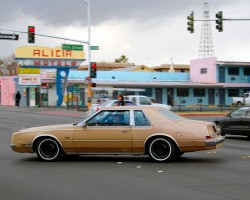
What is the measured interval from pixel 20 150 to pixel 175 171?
13.4 feet

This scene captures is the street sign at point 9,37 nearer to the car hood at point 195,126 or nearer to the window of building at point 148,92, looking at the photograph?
the car hood at point 195,126

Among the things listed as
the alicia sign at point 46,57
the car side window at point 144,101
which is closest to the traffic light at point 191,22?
the car side window at point 144,101

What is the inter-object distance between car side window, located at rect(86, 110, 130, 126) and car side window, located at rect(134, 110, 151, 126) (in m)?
0.22

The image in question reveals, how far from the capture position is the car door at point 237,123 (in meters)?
17.4

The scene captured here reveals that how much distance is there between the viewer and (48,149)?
11602mm

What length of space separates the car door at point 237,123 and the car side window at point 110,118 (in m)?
7.39

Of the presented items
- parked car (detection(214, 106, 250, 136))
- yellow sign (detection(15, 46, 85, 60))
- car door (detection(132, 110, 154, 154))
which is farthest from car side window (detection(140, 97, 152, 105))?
car door (detection(132, 110, 154, 154))

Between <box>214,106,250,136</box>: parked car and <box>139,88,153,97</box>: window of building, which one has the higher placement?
<box>139,88,153,97</box>: window of building

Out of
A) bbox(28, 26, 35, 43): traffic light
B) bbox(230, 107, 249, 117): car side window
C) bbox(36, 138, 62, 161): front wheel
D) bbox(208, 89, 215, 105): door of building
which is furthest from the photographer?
bbox(208, 89, 215, 105): door of building

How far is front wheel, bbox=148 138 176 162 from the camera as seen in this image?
36.1 ft

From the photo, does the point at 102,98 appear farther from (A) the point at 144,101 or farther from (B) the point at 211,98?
(B) the point at 211,98

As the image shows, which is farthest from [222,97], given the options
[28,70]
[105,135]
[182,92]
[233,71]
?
[105,135]

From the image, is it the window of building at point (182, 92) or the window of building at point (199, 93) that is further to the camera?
the window of building at point (199, 93)

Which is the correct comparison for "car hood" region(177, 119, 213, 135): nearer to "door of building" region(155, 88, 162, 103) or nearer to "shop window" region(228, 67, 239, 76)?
"door of building" region(155, 88, 162, 103)
